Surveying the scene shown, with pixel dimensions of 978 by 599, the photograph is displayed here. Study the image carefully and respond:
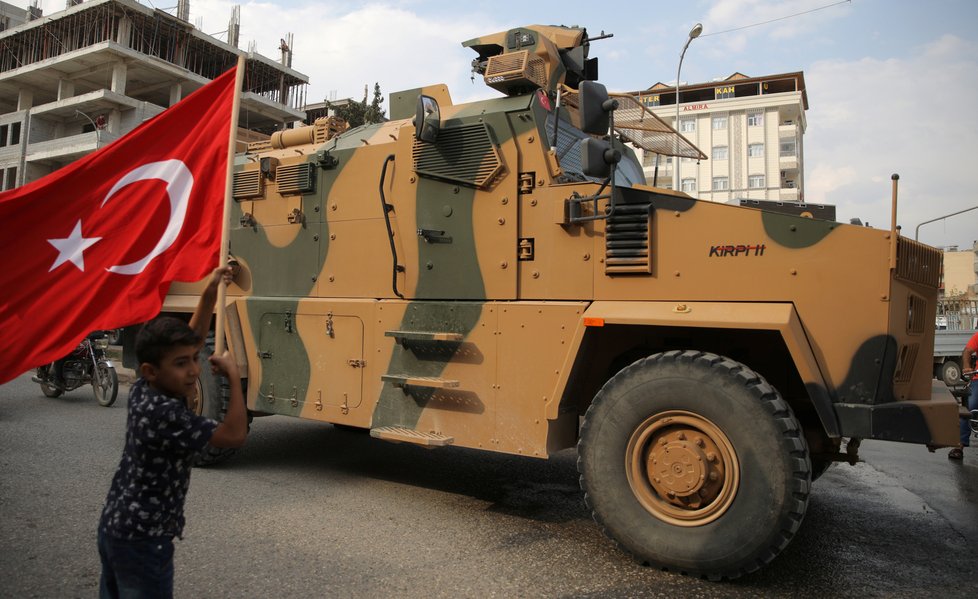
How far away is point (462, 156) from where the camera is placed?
15.1 feet

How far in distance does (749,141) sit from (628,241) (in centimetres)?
4582

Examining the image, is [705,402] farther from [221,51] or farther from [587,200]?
[221,51]

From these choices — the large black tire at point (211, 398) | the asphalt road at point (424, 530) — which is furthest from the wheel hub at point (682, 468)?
the large black tire at point (211, 398)

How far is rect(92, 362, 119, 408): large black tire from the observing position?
909cm

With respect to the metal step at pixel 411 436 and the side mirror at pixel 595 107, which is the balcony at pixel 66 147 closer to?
the metal step at pixel 411 436

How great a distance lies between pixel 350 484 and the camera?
5344 mm

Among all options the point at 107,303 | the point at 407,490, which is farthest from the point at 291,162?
the point at 407,490

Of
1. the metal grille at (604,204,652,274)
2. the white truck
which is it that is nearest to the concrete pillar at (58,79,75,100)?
the white truck

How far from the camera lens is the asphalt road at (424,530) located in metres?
3.40

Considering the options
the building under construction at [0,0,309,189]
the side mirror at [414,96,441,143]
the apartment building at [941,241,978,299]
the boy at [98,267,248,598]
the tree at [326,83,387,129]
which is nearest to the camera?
the boy at [98,267,248,598]

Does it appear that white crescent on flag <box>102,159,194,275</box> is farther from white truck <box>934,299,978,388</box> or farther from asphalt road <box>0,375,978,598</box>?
white truck <box>934,299,978,388</box>

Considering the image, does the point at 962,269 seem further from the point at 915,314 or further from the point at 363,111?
the point at 915,314

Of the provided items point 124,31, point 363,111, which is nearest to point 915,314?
point 363,111

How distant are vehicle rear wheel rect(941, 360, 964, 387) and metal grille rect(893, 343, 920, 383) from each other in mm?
13162
